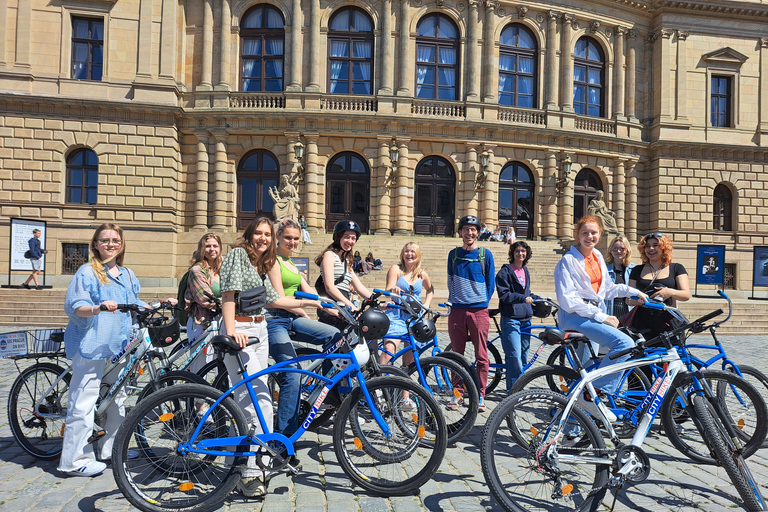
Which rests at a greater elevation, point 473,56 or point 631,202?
point 473,56

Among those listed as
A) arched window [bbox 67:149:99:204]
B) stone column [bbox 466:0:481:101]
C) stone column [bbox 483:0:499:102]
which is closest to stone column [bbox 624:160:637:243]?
stone column [bbox 483:0:499:102]

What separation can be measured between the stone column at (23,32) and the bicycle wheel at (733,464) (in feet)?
91.4

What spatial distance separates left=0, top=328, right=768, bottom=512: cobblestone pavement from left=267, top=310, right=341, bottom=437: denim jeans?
1.72ft

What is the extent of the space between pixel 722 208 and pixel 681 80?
772 centimetres

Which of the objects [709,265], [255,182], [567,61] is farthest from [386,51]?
[709,265]

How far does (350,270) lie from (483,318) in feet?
5.85

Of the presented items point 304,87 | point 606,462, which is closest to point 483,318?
point 606,462

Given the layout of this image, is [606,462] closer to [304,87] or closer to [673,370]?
[673,370]

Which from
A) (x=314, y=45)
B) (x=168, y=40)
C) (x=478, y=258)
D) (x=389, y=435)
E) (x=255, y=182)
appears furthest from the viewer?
(x=255, y=182)

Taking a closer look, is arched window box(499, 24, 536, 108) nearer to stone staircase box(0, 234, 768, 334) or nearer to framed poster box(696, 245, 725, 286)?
stone staircase box(0, 234, 768, 334)

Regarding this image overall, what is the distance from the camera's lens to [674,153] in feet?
88.2

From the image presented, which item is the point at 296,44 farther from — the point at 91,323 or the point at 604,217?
the point at 91,323

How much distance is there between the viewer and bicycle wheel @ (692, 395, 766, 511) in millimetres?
3471

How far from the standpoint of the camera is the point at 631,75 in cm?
2722
